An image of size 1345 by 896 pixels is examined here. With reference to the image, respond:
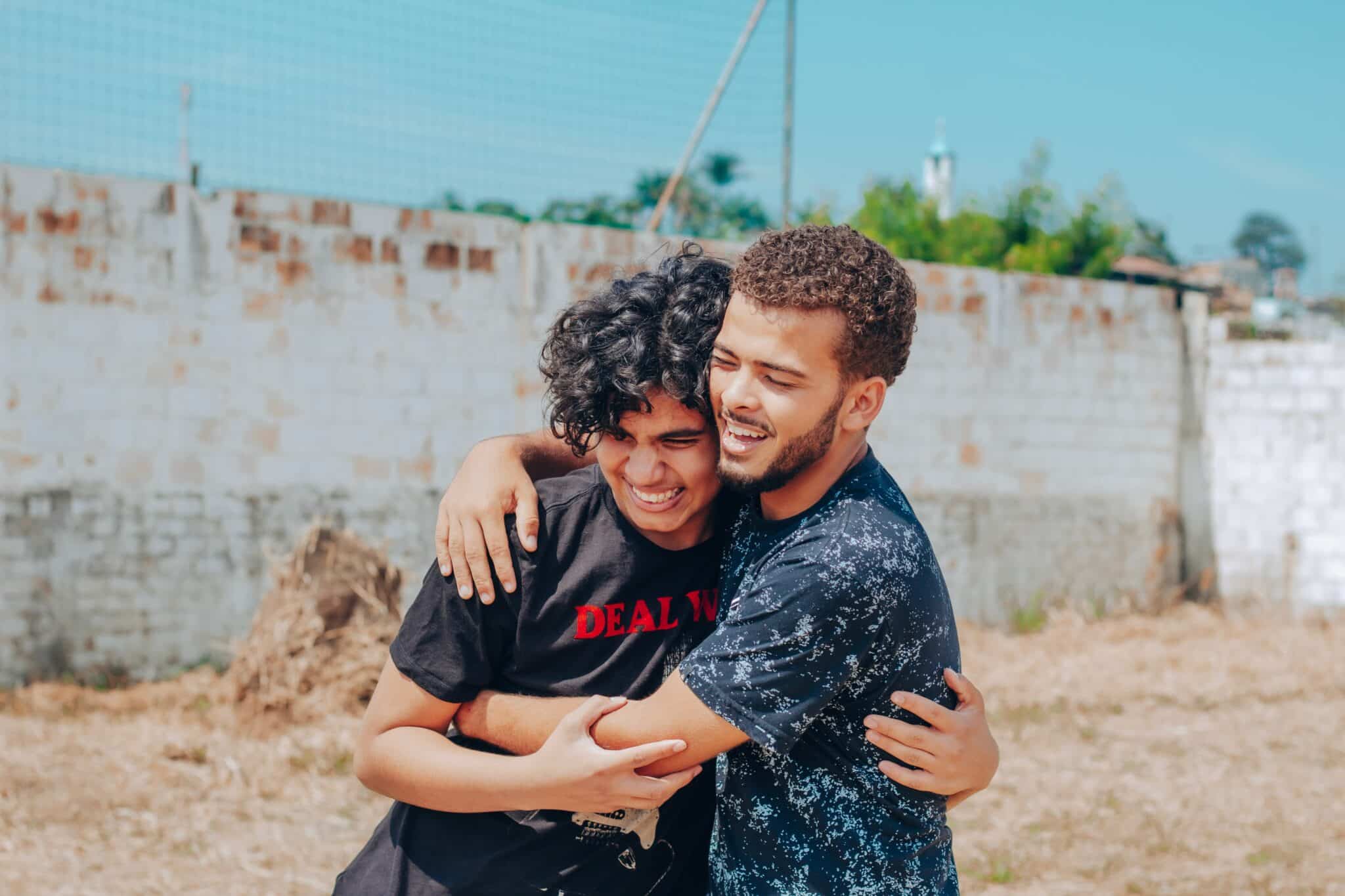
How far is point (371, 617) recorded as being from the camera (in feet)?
19.1

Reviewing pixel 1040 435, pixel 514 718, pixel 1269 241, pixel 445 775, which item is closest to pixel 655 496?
pixel 514 718

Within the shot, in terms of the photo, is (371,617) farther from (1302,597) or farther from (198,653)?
(1302,597)

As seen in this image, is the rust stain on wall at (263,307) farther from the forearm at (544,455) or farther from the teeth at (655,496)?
the teeth at (655,496)

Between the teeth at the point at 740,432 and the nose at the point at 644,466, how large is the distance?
0.51ft

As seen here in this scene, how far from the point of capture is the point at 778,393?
6.13ft

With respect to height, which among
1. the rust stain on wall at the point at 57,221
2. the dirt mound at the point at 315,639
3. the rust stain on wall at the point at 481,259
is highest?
the rust stain on wall at the point at 57,221

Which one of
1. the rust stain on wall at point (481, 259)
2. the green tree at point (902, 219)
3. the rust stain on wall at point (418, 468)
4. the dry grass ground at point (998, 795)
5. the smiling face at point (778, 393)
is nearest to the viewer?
the smiling face at point (778, 393)

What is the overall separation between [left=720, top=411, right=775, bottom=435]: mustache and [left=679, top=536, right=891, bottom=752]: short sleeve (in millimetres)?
221

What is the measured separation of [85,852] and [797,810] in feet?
11.7

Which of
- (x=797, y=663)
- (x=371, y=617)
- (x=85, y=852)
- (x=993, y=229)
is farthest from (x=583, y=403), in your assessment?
(x=993, y=229)

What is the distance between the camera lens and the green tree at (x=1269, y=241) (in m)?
71.2

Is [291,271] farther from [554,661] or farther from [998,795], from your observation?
[554,661]

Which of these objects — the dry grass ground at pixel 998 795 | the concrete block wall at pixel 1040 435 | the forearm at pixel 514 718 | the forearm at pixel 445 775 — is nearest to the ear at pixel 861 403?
the forearm at pixel 514 718

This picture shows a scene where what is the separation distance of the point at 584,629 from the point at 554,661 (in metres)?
0.08
